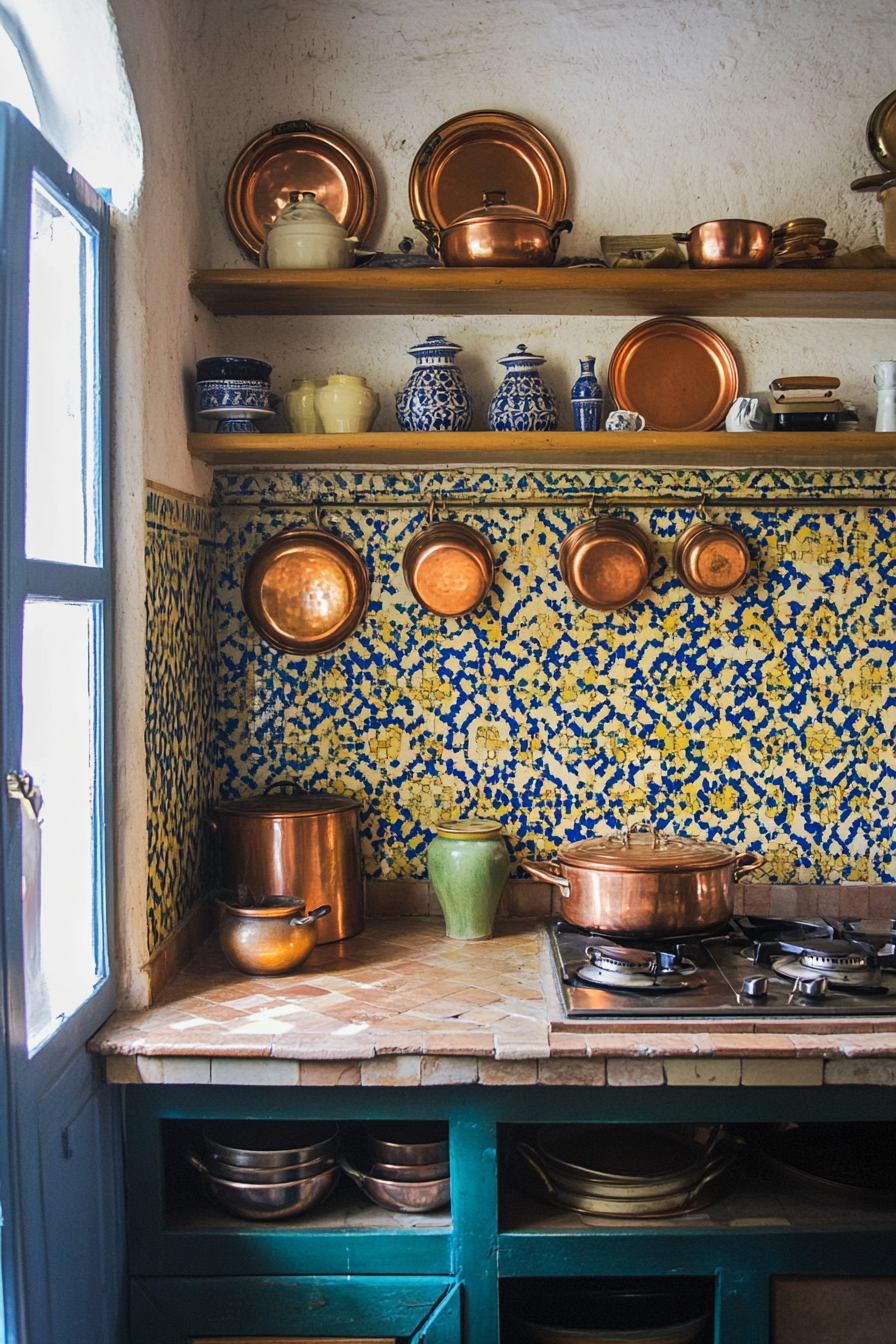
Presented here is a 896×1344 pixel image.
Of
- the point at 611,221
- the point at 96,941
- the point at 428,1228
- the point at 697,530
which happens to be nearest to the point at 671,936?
the point at 428,1228

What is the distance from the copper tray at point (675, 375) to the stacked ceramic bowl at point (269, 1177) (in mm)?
1686

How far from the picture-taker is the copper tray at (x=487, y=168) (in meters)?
2.54

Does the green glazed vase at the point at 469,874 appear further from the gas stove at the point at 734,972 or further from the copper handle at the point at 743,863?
the copper handle at the point at 743,863

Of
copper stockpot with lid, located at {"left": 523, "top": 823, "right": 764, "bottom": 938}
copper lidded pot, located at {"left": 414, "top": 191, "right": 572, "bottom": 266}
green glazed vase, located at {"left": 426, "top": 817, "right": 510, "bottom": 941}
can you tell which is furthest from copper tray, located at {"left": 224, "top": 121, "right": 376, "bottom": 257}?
copper stockpot with lid, located at {"left": 523, "top": 823, "right": 764, "bottom": 938}

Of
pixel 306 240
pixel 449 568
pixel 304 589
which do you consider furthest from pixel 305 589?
pixel 306 240

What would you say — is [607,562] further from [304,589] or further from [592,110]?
[592,110]

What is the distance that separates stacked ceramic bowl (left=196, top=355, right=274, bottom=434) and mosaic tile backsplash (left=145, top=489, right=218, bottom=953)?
0.21m

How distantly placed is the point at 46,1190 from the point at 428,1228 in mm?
655

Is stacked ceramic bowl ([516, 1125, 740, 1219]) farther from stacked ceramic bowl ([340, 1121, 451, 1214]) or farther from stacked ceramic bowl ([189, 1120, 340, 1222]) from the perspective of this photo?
stacked ceramic bowl ([189, 1120, 340, 1222])

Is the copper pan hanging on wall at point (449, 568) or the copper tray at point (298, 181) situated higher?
the copper tray at point (298, 181)

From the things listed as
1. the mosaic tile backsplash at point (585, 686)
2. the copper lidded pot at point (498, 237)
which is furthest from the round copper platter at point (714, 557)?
the copper lidded pot at point (498, 237)

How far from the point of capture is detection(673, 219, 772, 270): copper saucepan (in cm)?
232

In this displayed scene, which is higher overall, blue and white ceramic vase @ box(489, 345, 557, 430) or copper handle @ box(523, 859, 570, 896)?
blue and white ceramic vase @ box(489, 345, 557, 430)

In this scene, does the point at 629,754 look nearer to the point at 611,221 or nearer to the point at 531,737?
the point at 531,737
